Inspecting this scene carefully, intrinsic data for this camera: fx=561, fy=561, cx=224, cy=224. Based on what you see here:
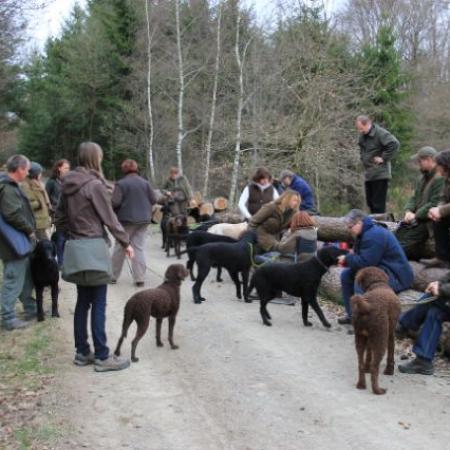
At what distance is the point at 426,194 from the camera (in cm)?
772

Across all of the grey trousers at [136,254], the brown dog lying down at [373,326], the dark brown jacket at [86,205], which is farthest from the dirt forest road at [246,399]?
the grey trousers at [136,254]

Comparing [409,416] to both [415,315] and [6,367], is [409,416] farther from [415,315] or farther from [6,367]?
[6,367]

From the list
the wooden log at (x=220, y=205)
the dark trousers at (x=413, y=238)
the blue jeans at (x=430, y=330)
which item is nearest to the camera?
the blue jeans at (x=430, y=330)

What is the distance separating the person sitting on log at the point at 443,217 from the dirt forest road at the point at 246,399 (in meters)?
1.59

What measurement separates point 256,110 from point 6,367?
19640 millimetres

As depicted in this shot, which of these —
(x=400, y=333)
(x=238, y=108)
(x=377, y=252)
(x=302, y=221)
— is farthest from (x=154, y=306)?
(x=238, y=108)

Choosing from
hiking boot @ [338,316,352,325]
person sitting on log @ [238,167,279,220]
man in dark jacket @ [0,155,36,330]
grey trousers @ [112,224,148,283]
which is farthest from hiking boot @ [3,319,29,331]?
person sitting on log @ [238,167,279,220]

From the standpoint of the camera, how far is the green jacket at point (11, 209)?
706 cm

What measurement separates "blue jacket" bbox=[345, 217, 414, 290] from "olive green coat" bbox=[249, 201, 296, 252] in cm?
274

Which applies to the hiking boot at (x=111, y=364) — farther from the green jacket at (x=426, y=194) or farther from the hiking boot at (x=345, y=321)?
the green jacket at (x=426, y=194)

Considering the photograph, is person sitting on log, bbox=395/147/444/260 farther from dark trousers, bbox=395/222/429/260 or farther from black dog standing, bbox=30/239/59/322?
black dog standing, bbox=30/239/59/322

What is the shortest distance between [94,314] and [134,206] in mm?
4251

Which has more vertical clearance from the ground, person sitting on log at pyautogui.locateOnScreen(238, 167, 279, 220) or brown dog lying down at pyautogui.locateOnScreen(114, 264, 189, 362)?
person sitting on log at pyautogui.locateOnScreen(238, 167, 279, 220)

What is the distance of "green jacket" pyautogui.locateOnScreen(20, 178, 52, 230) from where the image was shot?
29.0 feet
